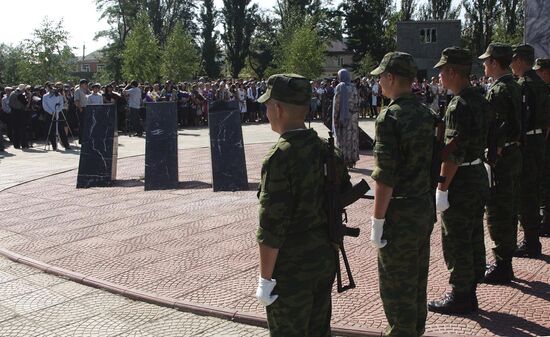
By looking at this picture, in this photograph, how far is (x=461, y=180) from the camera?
4613 millimetres

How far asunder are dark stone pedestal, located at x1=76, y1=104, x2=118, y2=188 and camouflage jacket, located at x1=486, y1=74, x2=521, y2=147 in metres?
8.09

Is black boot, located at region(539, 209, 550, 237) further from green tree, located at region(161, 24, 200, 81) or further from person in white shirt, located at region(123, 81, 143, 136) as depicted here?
green tree, located at region(161, 24, 200, 81)

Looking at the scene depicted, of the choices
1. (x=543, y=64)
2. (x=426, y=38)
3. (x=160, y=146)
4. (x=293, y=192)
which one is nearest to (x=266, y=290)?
(x=293, y=192)

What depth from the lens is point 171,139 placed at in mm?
11117

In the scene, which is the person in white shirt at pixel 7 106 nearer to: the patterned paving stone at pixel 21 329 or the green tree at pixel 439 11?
the patterned paving stone at pixel 21 329

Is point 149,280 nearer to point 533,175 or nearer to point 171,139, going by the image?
point 533,175

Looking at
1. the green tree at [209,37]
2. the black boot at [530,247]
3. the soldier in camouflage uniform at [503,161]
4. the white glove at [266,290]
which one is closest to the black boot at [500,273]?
the soldier in camouflage uniform at [503,161]

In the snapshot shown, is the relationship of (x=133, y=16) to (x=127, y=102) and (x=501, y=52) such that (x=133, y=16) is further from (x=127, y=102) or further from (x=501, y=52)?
(x=501, y=52)

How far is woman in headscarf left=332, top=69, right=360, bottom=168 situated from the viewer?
38.3ft

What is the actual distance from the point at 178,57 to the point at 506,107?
1944 inches

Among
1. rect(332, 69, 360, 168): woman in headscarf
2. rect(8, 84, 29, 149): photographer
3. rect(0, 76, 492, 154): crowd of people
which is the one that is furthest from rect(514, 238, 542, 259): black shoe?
rect(8, 84, 29, 149): photographer

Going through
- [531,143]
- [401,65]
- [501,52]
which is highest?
[501,52]

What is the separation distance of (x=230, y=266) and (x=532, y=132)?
11.5ft

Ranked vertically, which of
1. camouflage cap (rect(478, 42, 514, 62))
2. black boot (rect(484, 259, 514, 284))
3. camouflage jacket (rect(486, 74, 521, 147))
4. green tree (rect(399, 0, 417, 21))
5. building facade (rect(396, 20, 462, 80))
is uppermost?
green tree (rect(399, 0, 417, 21))
